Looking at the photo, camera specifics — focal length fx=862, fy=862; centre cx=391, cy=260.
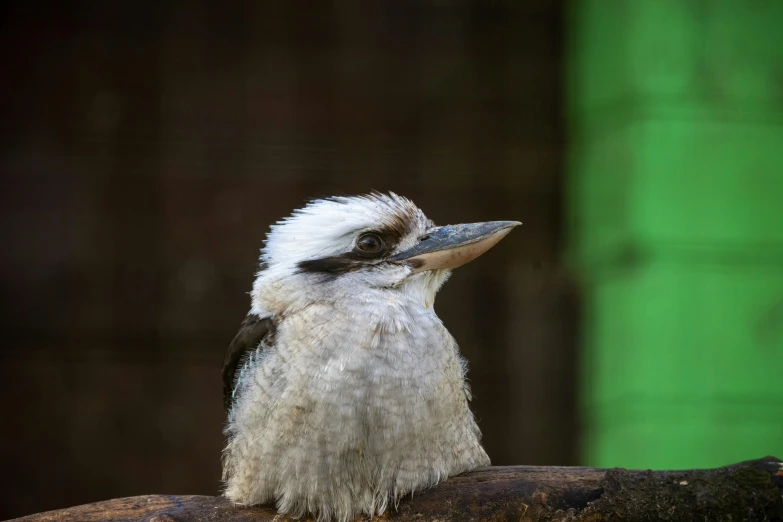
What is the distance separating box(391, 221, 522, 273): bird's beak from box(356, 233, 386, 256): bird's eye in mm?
36

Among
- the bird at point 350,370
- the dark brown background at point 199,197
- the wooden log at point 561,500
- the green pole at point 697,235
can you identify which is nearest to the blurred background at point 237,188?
the dark brown background at point 199,197

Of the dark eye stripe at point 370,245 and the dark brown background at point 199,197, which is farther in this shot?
the dark brown background at point 199,197

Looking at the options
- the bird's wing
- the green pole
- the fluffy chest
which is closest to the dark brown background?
the green pole

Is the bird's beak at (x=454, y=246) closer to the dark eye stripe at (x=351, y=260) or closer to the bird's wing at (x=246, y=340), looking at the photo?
the dark eye stripe at (x=351, y=260)

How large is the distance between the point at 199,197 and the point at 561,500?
221 cm

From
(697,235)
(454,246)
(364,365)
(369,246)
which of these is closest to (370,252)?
(369,246)

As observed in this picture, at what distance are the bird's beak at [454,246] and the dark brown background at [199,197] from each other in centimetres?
161

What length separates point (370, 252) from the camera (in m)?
1.76

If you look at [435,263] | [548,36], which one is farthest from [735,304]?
[435,263]

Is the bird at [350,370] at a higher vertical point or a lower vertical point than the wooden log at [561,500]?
higher

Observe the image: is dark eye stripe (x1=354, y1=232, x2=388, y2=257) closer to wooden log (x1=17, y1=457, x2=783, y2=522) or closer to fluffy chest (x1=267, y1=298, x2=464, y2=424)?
fluffy chest (x1=267, y1=298, x2=464, y2=424)

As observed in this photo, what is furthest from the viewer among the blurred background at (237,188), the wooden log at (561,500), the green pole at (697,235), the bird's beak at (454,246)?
the blurred background at (237,188)

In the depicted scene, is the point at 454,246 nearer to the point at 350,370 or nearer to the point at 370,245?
the point at 370,245

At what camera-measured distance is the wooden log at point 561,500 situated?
1.47 meters
